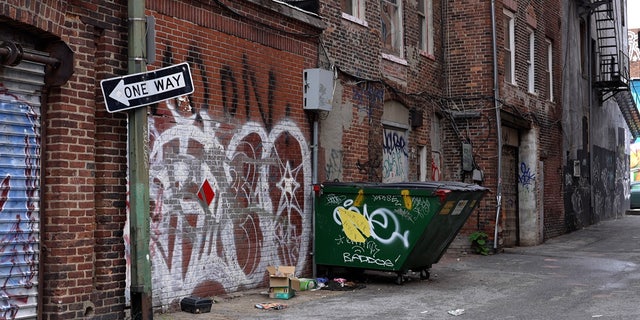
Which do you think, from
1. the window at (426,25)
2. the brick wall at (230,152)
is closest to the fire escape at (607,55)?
the window at (426,25)

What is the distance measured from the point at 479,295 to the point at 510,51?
989 centimetres

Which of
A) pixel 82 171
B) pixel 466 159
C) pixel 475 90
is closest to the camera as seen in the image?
pixel 82 171

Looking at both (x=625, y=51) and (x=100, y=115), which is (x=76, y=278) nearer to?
(x=100, y=115)

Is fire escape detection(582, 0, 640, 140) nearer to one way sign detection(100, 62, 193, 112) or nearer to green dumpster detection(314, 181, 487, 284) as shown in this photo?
green dumpster detection(314, 181, 487, 284)

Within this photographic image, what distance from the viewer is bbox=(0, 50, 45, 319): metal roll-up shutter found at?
7320mm

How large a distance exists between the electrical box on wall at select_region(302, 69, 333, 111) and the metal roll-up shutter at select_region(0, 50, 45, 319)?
4935 mm

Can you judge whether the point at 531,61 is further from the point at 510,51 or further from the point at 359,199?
the point at 359,199

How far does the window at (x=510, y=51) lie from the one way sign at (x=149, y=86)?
12.9m

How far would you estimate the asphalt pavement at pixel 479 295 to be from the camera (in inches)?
362

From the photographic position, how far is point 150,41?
7.98 metres

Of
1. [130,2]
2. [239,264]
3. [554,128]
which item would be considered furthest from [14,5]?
[554,128]

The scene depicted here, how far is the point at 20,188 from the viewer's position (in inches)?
294

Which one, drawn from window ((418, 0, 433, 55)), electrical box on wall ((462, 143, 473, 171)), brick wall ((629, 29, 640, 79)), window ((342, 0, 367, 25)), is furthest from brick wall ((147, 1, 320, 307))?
brick wall ((629, 29, 640, 79))

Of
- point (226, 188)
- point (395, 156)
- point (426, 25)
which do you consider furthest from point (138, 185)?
point (426, 25)
